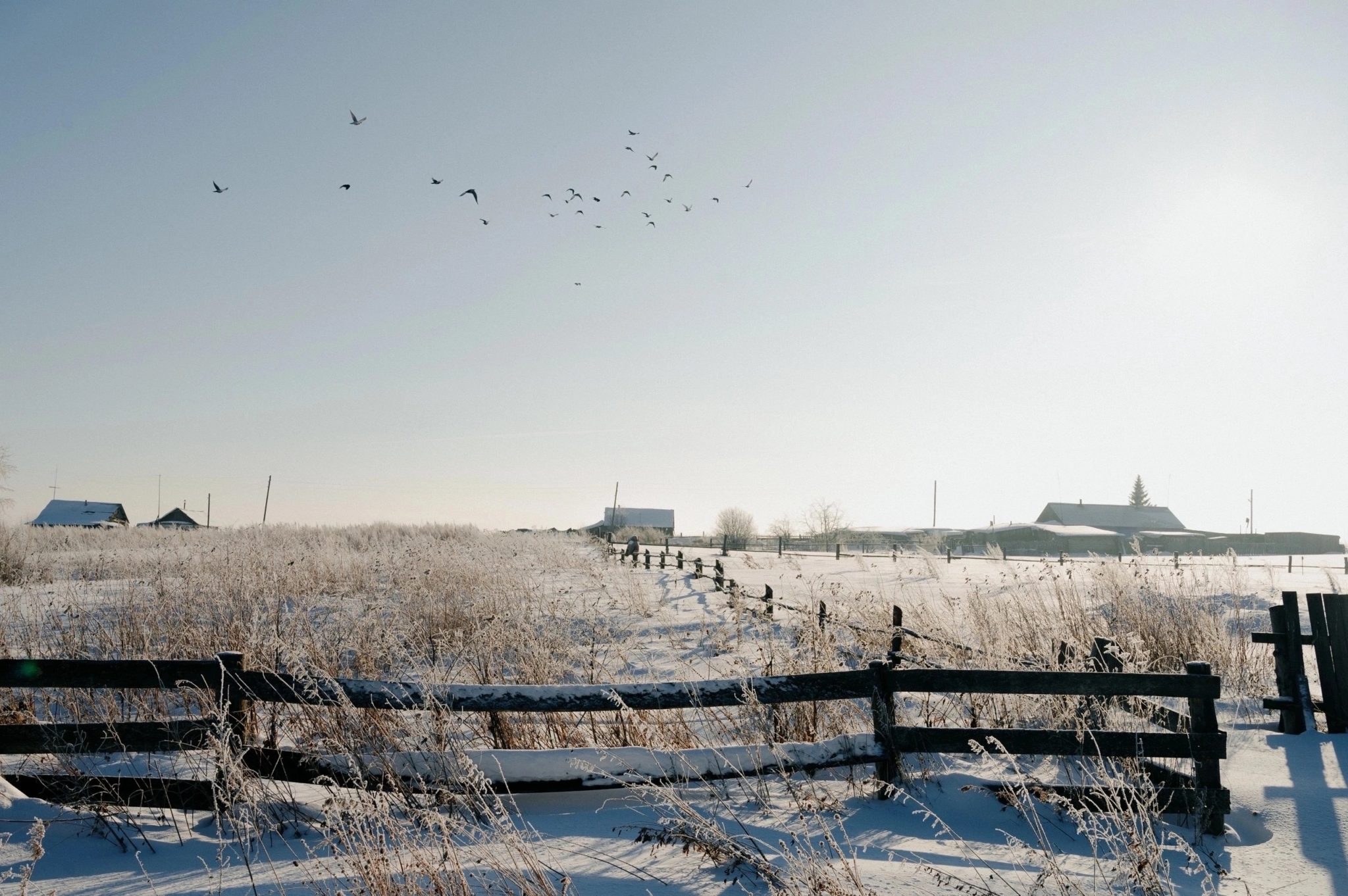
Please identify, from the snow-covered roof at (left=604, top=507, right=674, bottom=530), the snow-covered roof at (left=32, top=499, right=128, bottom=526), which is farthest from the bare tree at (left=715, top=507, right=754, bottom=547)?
the snow-covered roof at (left=32, top=499, right=128, bottom=526)

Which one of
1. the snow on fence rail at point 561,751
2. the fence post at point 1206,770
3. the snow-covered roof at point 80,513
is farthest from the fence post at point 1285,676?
the snow-covered roof at point 80,513

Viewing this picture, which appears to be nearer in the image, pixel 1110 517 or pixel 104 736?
pixel 104 736

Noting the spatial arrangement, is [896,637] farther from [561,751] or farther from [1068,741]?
[561,751]

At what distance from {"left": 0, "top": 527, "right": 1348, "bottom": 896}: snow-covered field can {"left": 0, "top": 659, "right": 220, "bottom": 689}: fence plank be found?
0.55 metres

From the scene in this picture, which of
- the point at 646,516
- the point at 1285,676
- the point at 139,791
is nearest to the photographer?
the point at 139,791

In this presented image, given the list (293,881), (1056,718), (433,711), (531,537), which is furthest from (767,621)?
(531,537)

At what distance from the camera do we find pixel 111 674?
15.1ft

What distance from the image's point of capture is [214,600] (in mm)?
9453

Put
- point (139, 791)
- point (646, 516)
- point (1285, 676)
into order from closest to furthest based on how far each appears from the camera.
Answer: point (139, 791)
point (1285, 676)
point (646, 516)

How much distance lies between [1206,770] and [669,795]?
346 centimetres

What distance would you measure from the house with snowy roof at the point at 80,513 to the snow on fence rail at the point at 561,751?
3378 inches

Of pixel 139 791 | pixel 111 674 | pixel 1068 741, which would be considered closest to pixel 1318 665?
pixel 1068 741

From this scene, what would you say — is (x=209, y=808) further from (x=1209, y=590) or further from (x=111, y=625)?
(x=1209, y=590)

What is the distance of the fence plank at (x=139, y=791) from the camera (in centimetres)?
455
